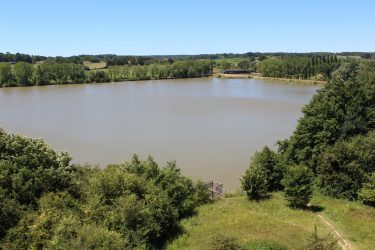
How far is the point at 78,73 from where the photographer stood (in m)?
101

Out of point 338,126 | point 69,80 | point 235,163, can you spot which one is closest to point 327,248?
point 338,126

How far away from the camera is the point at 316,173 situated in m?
22.1

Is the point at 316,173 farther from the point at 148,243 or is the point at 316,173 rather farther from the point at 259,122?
the point at 259,122

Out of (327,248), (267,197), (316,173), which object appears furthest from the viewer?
(316,173)

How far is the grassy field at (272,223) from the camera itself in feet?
49.0

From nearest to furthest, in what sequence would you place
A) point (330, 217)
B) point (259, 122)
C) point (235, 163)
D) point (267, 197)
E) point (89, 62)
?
point (330, 217), point (267, 197), point (235, 163), point (259, 122), point (89, 62)

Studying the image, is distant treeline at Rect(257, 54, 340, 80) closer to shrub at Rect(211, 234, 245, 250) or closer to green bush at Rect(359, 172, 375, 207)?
green bush at Rect(359, 172, 375, 207)

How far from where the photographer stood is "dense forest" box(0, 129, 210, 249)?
12.7 m

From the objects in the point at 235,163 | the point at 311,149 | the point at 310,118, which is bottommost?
the point at 235,163

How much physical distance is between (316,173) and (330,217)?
5.03 meters

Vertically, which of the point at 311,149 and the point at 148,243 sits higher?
the point at 311,149

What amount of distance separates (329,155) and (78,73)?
89510 millimetres

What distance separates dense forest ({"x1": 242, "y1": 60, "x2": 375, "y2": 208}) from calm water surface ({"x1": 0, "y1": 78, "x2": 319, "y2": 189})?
13.0ft

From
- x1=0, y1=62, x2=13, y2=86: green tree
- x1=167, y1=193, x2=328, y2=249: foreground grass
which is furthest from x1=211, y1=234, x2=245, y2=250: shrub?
x1=0, y1=62, x2=13, y2=86: green tree
